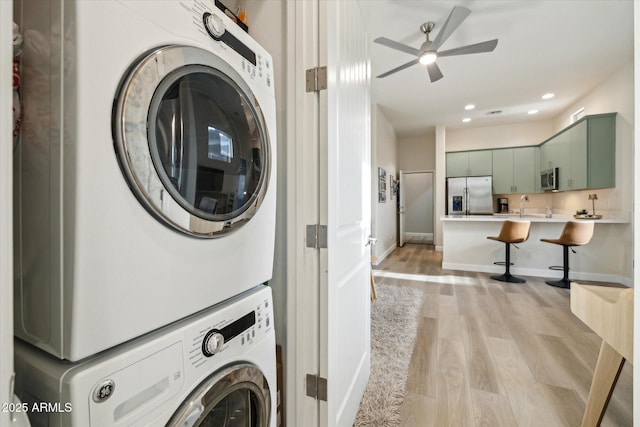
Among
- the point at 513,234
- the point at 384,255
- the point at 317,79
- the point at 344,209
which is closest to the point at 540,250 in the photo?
the point at 513,234

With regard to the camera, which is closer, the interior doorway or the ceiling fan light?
the ceiling fan light

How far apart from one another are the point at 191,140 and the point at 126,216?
0.73 ft

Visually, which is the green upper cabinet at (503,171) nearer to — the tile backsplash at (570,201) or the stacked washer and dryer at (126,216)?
the tile backsplash at (570,201)

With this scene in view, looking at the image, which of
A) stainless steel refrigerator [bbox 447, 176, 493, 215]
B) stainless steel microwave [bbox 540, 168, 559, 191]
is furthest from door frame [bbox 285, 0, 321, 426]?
stainless steel refrigerator [bbox 447, 176, 493, 215]

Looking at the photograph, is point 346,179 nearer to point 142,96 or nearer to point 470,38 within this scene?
point 142,96

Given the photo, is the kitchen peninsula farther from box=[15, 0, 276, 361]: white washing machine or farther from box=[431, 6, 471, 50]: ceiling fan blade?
box=[15, 0, 276, 361]: white washing machine

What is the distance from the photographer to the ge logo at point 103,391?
441 millimetres

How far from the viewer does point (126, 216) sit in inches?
19.4

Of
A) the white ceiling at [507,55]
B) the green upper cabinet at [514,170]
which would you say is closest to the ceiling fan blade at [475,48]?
the white ceiling at [507,55]

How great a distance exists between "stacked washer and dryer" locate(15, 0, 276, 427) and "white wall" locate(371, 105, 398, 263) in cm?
426

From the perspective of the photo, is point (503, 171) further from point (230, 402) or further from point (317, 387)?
point (230, 402)

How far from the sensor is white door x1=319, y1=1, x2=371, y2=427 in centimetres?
104

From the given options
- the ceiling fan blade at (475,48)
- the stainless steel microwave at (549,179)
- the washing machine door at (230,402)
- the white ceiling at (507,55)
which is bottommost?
the washing machine door at (230,402)

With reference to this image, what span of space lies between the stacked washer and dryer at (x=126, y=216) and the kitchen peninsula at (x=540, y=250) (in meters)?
4.36
